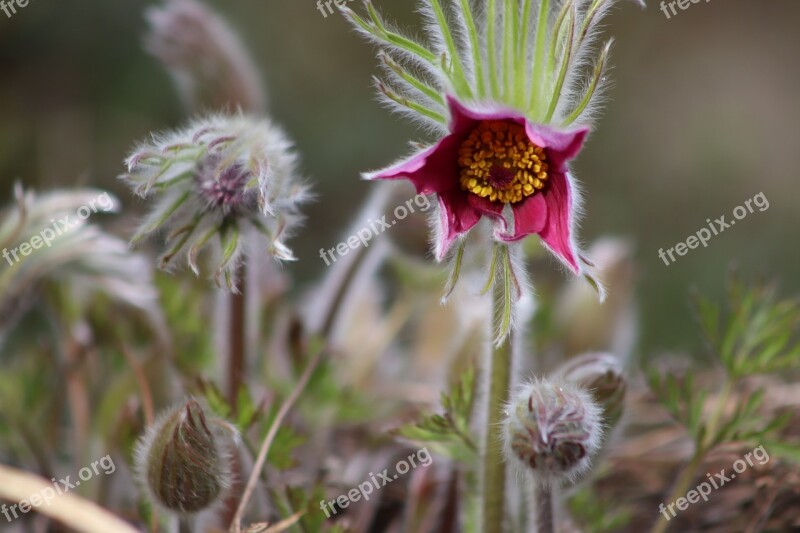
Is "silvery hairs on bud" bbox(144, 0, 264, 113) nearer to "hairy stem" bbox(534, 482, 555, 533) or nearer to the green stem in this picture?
the green stem

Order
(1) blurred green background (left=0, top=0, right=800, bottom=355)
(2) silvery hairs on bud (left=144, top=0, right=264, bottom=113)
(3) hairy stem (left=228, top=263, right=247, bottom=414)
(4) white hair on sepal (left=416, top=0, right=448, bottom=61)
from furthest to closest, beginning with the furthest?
1. (1) blurred green background (left=0, top=0, right=800, bottom=355)
2. (2) silvery hairs on bud (left=144, top=0, right=264, bottom=113)
3. (3) hairy stem (left=228, top=263, right=247, bottom=414)
4. (4) white hair on sepal (left=416, top=0, right=448, bottom=61)

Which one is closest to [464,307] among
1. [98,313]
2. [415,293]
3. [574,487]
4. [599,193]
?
[415,293]

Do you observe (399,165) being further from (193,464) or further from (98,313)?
(98,313)

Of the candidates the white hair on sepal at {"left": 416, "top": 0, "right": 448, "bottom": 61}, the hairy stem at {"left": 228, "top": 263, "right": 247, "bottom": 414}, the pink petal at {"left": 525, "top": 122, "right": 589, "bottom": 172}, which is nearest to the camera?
the pink petal at {"left": 525, "top": 122, "right": 589, "bottom": 172}

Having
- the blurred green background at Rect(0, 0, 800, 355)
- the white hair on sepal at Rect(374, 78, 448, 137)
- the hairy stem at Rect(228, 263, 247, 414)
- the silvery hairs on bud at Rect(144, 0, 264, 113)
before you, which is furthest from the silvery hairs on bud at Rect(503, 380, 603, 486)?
the blurred green background at Rect(0, 0, 800, 355)

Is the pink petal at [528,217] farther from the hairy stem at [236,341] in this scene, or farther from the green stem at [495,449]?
the hairy stem at [236,341]

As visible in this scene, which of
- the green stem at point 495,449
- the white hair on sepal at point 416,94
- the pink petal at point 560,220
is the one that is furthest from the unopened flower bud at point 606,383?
the white hair on sepal at point 416,94
